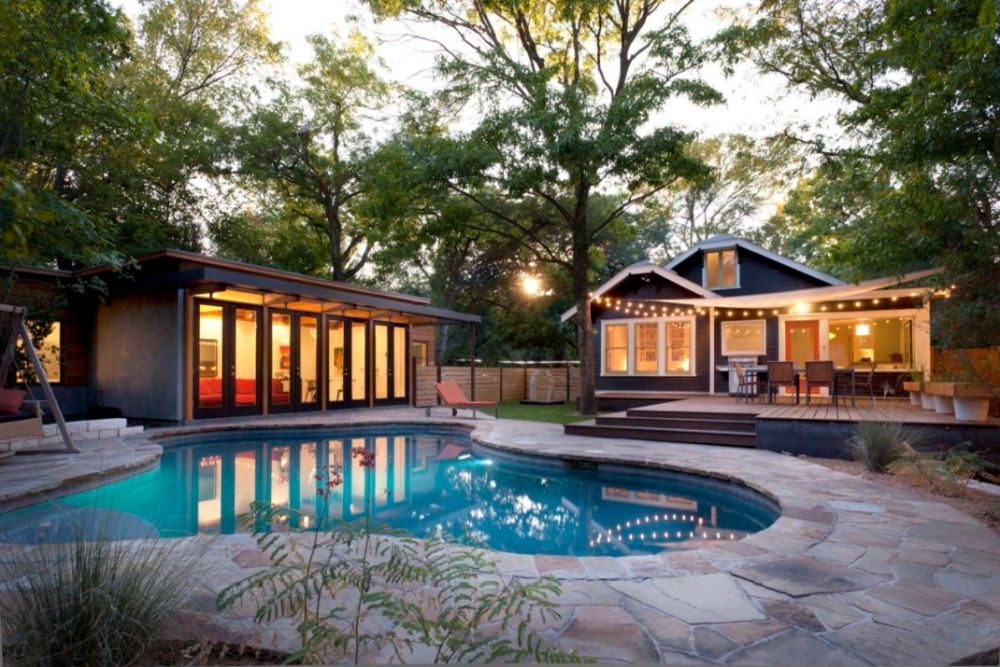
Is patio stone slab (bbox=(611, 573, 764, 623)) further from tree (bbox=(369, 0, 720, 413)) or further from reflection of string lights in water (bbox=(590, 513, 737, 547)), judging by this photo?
tree (bbox=(369, 0, 720, 413))

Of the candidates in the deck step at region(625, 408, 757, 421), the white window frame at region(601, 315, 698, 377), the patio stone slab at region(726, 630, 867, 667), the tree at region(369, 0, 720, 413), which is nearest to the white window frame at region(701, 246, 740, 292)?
the white window frame at region(601, 315, 698, 377)

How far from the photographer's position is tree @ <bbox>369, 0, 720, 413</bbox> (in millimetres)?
10508

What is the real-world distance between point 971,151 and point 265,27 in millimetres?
16940

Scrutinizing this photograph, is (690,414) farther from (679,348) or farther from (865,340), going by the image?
(865,340)

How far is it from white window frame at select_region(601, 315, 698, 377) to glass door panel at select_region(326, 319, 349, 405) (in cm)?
663

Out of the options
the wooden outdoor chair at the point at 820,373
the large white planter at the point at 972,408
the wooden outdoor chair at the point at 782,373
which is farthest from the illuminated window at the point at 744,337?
the large white planter at the point at 972,408

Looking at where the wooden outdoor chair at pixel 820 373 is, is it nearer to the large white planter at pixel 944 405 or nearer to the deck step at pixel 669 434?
the large white planter at pixel 944 405

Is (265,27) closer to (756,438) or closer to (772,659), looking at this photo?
(756,438)

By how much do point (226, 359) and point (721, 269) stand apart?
38.6 ft

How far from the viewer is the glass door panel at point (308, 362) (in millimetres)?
12711

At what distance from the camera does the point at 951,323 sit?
718 centimetres

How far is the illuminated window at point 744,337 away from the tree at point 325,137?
34.2 ft

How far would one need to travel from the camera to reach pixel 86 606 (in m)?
1.89

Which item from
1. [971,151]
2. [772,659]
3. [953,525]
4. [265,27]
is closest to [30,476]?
[772,659]
